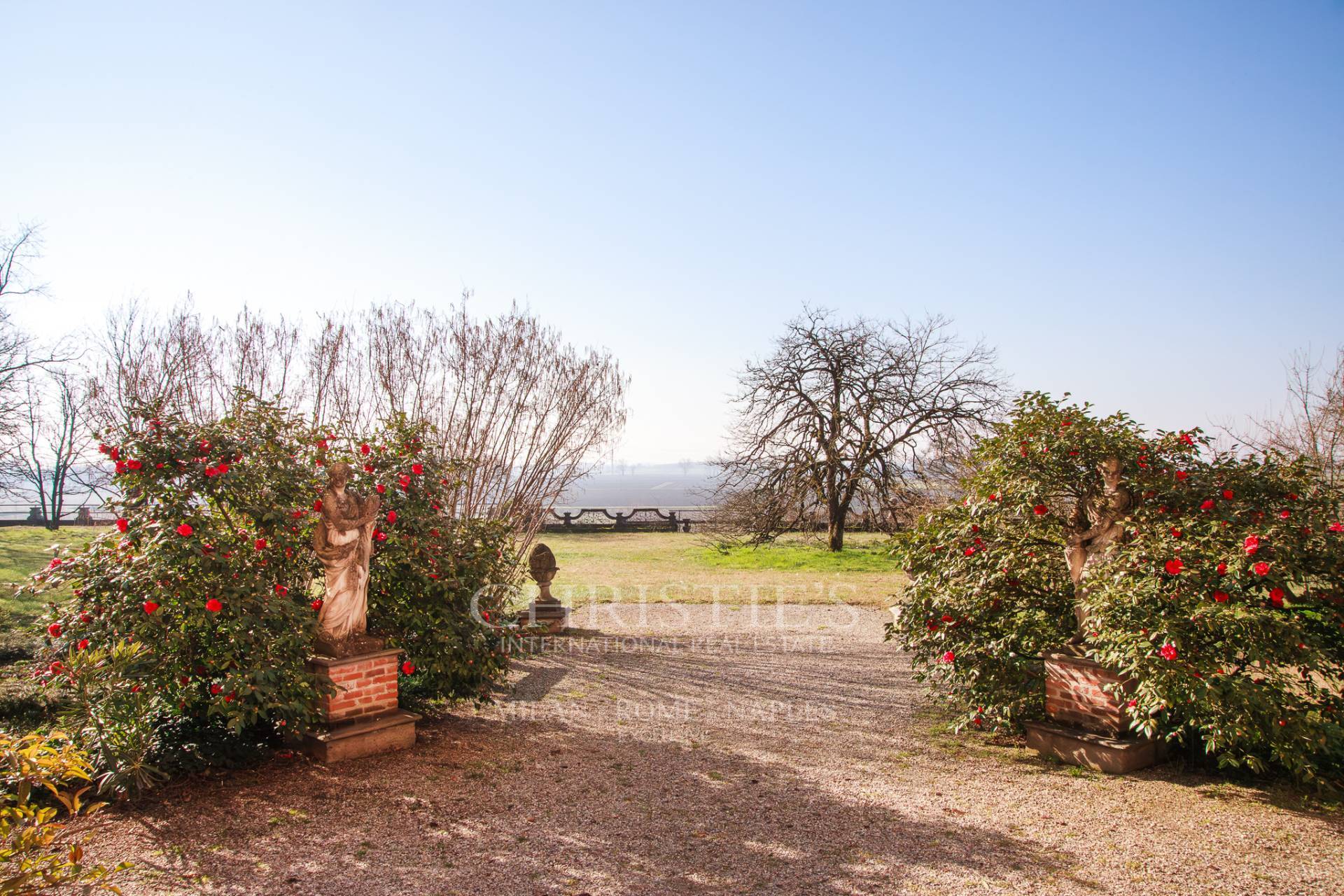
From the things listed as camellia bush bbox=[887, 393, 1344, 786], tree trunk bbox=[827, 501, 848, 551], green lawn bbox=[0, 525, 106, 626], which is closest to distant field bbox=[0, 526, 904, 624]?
green lawn bbox=[0, 525, 106, 626]

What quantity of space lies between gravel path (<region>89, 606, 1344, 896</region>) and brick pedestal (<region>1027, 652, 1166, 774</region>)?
5.8 inches

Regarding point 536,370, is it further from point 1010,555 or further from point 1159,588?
point 1159,588

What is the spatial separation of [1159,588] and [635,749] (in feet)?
12.9

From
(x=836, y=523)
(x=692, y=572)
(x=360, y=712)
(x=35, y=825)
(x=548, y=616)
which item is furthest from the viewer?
(x=836, y=523)

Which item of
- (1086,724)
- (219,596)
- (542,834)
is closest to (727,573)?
(1086,724)

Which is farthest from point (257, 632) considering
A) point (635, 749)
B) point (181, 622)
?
point (635, 749)

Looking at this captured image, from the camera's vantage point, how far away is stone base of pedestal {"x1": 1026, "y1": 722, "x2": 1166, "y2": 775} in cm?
529

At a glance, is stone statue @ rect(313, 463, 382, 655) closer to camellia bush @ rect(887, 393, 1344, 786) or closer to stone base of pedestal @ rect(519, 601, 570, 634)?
camellia bush @ rect(887, 393, 1344, 786)

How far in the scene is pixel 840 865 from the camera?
13.1 ft

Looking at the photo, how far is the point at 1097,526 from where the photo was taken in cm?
559

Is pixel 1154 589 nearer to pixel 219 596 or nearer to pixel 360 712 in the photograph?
pixel 360 712

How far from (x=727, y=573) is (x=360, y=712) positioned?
12.5 m

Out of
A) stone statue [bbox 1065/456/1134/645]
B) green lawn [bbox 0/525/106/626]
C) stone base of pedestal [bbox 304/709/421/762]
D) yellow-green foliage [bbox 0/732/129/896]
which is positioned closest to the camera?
yellow-green foliage [bbox 0/732/129/896]

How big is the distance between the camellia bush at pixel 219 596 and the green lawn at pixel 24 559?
2.39ft
